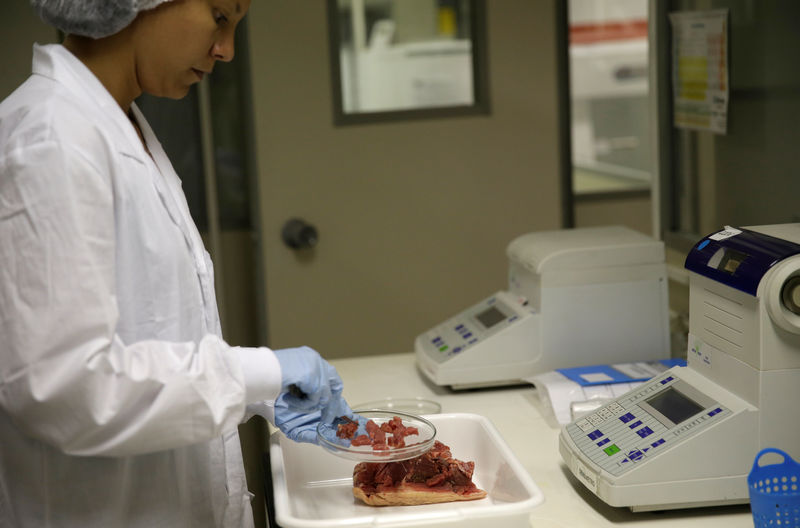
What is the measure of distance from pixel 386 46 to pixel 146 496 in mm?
2292

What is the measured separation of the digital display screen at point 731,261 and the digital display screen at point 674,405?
8.3 inches

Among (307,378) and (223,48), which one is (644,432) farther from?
(223,48)

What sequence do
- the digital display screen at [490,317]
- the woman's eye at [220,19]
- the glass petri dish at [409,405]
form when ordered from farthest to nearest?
1. the digital display screen at [490,317]
2. the glass petri dish at [409,405]
3. the woman's eye at [220,19]

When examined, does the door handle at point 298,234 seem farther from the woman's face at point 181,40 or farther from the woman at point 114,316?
the woman's face at point 181,40

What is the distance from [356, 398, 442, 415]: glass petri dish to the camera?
5.99ft

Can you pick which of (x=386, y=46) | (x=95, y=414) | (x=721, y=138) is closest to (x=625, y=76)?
(x=386, y=46)

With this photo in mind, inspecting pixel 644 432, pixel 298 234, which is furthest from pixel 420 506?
pixel 298 234

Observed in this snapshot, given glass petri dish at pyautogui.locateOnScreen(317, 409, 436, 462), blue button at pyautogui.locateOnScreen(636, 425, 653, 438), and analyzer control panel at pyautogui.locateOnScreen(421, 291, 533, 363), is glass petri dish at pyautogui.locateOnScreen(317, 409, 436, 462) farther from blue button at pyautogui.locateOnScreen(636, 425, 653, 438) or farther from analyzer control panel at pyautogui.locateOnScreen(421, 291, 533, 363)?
analyzer control panel at pyautogui.locateOnScreen(421, 291, 533, 363)

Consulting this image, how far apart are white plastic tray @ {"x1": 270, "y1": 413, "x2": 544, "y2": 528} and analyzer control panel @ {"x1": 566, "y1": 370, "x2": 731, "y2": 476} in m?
0.15

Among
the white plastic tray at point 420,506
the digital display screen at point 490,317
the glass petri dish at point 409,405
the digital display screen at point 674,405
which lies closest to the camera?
the white plastic tray at point 420,506

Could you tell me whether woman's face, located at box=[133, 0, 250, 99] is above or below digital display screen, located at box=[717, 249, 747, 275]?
above

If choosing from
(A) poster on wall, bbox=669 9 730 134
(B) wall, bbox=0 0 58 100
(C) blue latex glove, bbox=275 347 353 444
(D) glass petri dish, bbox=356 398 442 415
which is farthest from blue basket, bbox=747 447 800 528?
(B) wall, bbox=0 0 58 100

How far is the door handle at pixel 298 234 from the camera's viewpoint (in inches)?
125

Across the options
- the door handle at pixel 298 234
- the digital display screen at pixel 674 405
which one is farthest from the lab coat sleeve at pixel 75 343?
the door handle at pixel 298 234
